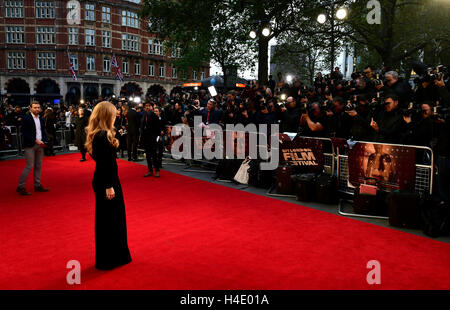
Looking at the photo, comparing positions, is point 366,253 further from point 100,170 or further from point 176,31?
point 176,31

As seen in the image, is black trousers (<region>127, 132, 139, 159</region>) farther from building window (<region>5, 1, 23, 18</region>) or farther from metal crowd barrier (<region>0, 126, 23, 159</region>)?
building window (<region>5, 1, 23, 18</region>)

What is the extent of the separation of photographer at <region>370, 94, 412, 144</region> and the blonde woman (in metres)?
5.33

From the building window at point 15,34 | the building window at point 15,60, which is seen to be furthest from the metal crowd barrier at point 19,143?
the building window at point 15,34

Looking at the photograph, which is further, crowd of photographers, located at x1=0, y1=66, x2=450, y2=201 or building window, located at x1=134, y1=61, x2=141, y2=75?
building window, located at x1=134, y1=61, x2=141, y2=75

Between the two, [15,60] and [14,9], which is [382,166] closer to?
[15,60]

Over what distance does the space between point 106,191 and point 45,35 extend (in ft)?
158

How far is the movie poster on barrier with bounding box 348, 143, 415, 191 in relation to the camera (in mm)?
6293

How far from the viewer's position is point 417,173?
20.7ft

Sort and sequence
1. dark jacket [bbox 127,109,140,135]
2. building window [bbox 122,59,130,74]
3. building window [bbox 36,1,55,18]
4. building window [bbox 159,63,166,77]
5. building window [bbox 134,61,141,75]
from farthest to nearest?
1. building window [bbox 159,63,166,77]
2. building window [bbox 134,61,141,75]
3. building window [bbox 122,59,130,74]
4. building window [bbox 36,1,55,18]
5. dark jacket [bbox 127,109,140,135]

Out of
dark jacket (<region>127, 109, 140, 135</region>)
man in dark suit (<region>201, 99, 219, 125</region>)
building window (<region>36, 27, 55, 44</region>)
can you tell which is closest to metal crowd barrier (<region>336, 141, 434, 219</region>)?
man in dark suit (<region>201, 99, 219, 125</region>)

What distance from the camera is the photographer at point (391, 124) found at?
6.80 meters

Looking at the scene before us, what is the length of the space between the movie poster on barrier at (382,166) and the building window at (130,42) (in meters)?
47.3

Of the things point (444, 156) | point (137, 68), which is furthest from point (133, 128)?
point (137, 68)
